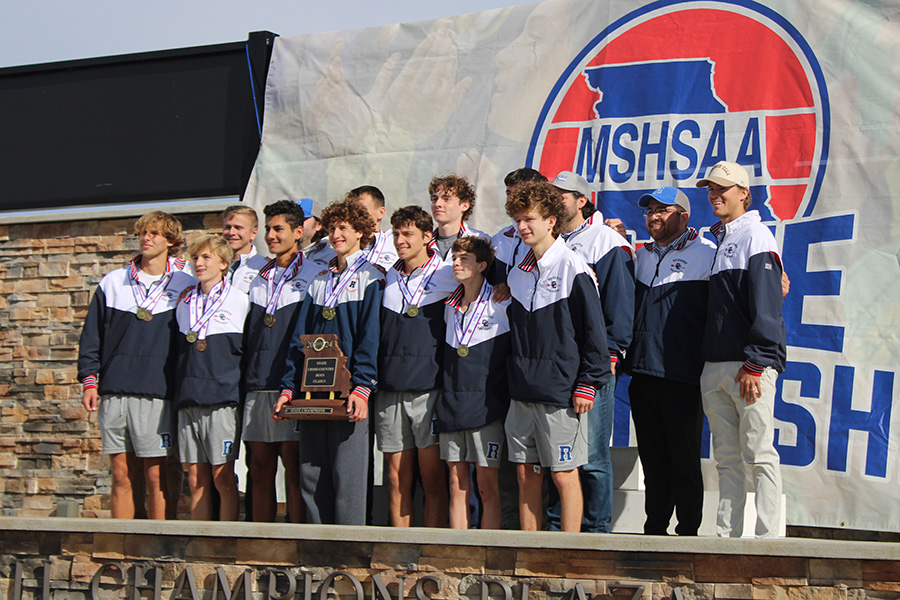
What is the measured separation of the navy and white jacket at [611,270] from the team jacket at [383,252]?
93cm

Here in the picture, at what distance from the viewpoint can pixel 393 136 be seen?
637 centimetres

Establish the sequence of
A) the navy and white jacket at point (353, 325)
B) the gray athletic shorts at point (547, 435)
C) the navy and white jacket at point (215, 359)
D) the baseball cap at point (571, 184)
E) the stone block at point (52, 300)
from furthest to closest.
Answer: the stone block at point (52, 300) → the navy and white jacket at point (215, 359) → the baseball cap at point (571, 184) → the navy and white jacket at point (353, 325) → the gray athletic shorts at point (547, 435)

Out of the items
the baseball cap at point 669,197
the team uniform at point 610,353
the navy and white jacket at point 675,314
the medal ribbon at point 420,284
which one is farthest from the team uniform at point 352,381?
the baseball cap at point 669,197

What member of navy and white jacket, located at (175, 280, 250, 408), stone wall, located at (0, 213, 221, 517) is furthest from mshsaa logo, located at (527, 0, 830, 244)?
stone wall, located at (0, 213, 221, 517)

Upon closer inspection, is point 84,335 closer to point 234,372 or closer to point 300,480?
point 234,372

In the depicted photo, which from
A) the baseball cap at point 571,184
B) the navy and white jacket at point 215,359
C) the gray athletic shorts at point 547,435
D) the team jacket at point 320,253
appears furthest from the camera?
the team jacket at point 320,253

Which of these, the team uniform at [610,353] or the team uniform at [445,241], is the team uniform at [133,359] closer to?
the team uniform at [445,241]

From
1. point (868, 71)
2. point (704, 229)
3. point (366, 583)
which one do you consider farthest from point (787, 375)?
point (366, 583)

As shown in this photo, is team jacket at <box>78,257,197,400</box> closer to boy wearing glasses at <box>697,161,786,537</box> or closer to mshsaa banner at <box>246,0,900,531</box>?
mshsaa banner at <box>246,0,900,531</box>

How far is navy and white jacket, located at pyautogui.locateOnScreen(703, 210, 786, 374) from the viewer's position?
3.94m

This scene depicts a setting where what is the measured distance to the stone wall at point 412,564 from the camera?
11.4ft

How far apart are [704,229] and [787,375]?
890 millimetres

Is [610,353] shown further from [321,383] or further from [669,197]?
[321,383]

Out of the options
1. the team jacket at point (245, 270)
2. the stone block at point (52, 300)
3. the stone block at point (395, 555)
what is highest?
the team jacket at point (245, 270)
